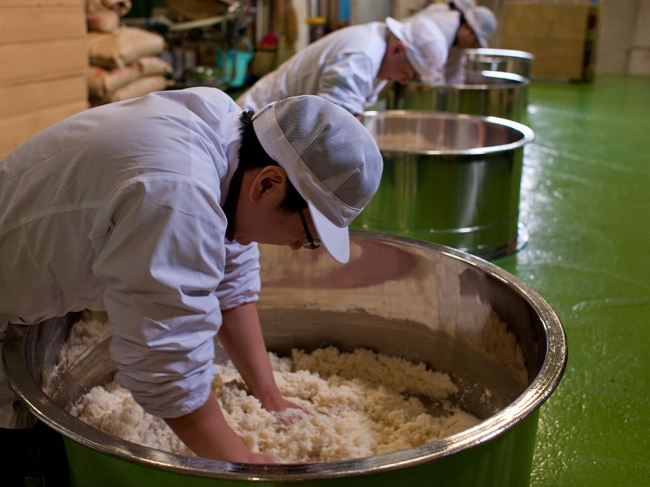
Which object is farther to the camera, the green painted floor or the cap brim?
the green painted floor

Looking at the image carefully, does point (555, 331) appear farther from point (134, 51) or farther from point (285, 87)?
point (134, 51)

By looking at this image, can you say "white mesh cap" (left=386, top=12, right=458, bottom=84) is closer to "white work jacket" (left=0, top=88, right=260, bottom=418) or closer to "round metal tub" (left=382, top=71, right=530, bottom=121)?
"round metal tub" (left=382, top=71, right=530, bottom=121)

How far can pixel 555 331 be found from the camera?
1253mm

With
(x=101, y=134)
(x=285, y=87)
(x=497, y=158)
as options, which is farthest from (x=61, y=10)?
(x=101, y=134)

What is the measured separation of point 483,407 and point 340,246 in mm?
685

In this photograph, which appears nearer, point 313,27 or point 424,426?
point 424,426

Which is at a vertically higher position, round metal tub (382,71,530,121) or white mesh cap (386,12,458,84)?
white mesh cap (386,12,458,84)

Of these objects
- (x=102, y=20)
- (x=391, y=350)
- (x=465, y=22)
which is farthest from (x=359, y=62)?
(x=102, y=20)

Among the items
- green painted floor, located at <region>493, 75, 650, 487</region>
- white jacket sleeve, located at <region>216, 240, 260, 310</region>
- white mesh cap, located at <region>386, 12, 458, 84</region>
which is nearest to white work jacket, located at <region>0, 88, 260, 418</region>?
white jacket sleeve, located at <region>216, 240, 260, 310</region>

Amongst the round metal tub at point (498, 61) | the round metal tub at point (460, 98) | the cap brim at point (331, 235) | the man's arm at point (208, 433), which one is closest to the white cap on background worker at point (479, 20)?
the round metal tub at point (460, 98)

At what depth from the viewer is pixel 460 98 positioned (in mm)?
3904

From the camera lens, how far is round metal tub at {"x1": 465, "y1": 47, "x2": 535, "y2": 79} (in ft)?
18.4

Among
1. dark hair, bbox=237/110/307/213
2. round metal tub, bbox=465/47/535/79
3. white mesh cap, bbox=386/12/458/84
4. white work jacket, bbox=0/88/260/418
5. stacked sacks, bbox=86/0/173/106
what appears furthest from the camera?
round metal tub, bbox=465/47/535/79

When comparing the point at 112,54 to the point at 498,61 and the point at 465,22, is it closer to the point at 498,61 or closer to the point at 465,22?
the point at 465,22
